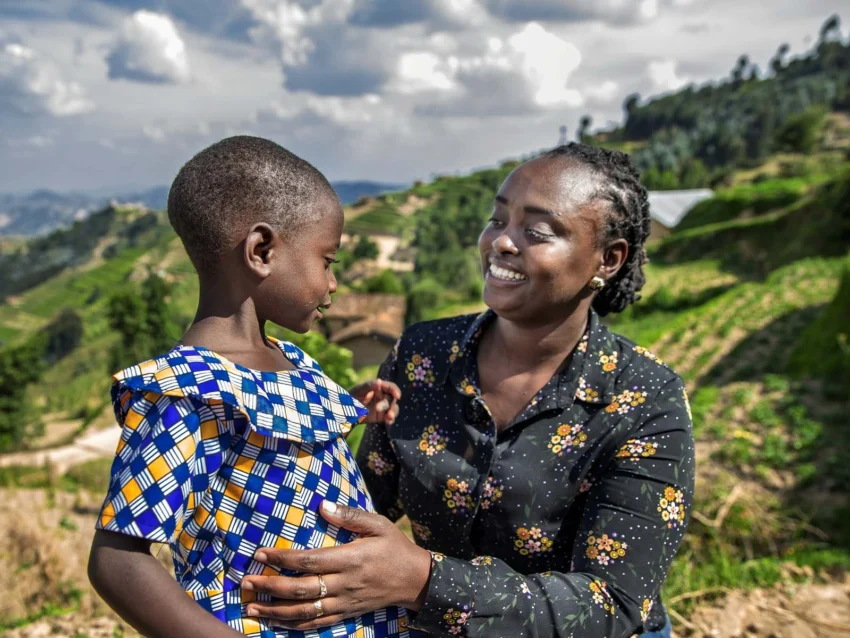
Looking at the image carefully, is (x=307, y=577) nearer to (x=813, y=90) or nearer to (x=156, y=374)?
(x=156, y=374)

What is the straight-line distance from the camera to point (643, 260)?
2279mm

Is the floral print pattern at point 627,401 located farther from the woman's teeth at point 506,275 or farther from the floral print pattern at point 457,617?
the floral print pattern at point 457,617

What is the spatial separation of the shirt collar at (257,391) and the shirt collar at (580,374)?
1.76 ft

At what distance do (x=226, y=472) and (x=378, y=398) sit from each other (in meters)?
0.71

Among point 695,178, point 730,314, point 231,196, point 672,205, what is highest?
point 695,178

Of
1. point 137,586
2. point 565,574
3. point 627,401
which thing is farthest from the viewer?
point 627,401

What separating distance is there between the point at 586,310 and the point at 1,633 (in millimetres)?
3478

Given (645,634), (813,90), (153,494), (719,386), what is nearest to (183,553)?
(153,494)

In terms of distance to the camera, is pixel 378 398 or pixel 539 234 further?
pixel 378 398

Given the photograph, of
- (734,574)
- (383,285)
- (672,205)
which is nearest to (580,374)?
(734,574)

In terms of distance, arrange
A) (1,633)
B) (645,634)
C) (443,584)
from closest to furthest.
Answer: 1. (443,584)
2. (645,634)
3. (1,633)

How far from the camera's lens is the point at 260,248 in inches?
59.6

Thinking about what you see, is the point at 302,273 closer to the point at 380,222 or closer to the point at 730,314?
the point at 730,314

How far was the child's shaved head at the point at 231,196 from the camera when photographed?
1484 millimetres
